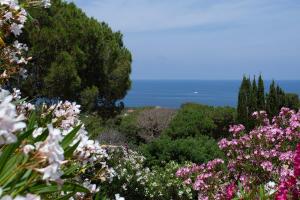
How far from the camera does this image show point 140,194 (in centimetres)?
1053

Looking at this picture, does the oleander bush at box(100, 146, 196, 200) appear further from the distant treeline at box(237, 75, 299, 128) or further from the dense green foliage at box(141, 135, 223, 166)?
the distant treeline at box(237, 75, 299, 128)

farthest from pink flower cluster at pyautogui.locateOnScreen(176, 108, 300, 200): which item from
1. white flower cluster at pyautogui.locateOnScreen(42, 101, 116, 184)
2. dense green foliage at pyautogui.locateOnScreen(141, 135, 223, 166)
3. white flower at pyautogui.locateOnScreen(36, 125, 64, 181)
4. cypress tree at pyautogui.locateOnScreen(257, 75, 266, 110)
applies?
cypress tree at pyautogui.locateOnScreen(257, 75, 266, 110)

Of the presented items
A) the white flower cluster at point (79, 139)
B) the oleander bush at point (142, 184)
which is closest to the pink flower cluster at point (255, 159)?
the oleander bush at point (142, 184)

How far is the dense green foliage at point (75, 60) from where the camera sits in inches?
704

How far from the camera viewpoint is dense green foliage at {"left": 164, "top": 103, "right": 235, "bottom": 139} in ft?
63.2

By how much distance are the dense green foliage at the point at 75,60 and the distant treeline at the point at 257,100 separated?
4.29m

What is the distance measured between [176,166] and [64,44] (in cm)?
847

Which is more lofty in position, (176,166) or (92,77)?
(92,77)

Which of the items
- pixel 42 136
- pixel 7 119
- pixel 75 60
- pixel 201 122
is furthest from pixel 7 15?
pixel 201 122

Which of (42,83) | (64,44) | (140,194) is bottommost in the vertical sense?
(140,194)

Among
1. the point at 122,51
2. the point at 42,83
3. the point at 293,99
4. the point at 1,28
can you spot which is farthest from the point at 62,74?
the point at 1,28

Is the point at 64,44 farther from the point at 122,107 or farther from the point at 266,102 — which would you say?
the point at 266,102

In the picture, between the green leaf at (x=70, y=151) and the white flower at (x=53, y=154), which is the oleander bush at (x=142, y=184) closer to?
the green leaf at (x=70, y=151)

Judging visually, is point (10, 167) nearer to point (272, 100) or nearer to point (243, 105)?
point (243, 105)
